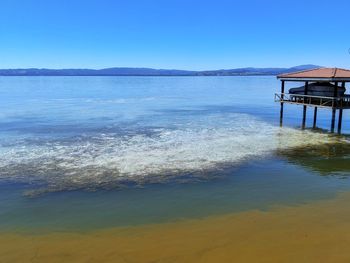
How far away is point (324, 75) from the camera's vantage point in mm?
26266

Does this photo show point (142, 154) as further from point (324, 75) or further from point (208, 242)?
point (324, 75)

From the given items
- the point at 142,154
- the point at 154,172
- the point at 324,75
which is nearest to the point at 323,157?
the point at 154,172

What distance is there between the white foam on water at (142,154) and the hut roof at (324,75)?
3.95 metres

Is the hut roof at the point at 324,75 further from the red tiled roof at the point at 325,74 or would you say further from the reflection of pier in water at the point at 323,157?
Answer: the reflection of pier in water at the point at 323,157

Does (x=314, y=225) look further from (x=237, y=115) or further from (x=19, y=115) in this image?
(x=19, y=115)

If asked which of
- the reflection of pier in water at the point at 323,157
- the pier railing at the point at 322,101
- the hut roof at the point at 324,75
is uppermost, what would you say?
the hut roof at the point at 324,75

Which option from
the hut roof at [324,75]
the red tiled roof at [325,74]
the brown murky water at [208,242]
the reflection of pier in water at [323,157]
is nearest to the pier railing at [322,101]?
the hut roof at [324,75]

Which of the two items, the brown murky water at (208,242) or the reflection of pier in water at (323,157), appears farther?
the reflection of pier in water at (323,157)

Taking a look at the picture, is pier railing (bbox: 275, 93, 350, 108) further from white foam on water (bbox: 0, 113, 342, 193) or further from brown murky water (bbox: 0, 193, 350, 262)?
brown murky water (bbox: 0, 193, 350, 262)

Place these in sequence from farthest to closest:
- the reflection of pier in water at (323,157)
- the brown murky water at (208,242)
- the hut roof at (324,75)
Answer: the hut roof at (324,75) < the reflection of pier in water at (323,157) < the brown murky water at (208,242)

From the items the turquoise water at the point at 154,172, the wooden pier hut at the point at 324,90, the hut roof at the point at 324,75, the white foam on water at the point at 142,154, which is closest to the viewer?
the turquoise water at the point at 154,172

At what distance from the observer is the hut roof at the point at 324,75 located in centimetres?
2500

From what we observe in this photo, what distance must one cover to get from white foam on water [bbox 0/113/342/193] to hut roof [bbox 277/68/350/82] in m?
3.95

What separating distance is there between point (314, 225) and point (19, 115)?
107 feet
